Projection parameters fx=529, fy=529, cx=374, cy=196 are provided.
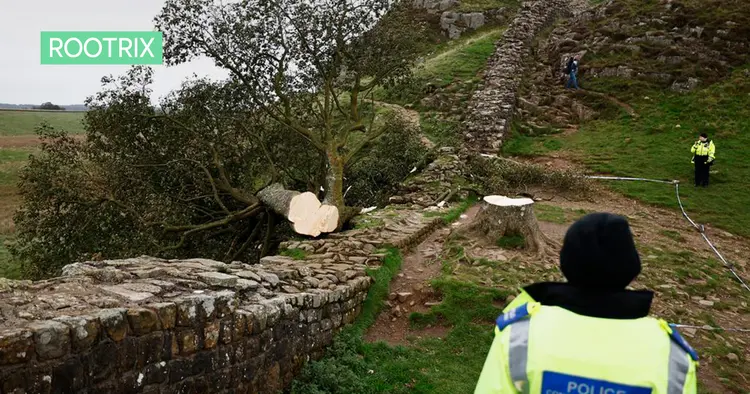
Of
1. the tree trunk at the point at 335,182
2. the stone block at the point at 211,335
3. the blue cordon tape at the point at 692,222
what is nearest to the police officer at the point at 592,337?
the stone block at the point at 211,335

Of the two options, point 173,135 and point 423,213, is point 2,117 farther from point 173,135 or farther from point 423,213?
point 423,213

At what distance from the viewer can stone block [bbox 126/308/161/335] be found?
14.4ft

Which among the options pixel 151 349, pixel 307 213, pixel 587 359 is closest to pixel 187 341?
pixel 151 349

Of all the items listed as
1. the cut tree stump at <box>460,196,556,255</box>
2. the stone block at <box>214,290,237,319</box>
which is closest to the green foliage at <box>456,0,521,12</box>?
the cut tree stump at <box>460,196,556,255</box>

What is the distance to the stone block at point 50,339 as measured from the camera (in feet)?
12.2

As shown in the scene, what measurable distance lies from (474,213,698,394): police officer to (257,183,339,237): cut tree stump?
8977 millimetres

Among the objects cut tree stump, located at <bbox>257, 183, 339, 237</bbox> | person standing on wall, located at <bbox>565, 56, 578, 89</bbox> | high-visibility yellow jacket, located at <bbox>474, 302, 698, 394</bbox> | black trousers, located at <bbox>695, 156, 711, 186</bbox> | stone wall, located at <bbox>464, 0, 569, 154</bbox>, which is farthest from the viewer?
person standing on wall, located at <bbox>565, 56, 578, 89</bbox>

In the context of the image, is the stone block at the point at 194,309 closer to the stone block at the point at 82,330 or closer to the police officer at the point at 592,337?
the stone block at the point at 82,330

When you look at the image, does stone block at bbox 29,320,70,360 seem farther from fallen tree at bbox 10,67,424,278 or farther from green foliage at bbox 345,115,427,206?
green foliage at bbox 345,115,427,206

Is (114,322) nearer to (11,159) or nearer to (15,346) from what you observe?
(15,346)

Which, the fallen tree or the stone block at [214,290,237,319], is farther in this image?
the fallen tree

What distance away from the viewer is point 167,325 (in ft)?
15.4

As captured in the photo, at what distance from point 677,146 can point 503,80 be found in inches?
343

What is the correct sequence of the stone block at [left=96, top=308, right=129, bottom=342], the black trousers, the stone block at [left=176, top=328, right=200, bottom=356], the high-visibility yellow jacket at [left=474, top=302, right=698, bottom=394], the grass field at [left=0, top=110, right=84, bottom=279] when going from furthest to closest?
the grass field at [left=0, top=110, right=84, bottom=279] → the black trousers → the stone block at [left=176, top=328, right=200, bottom=356] → the stone block at [left=96, top=308, right=129, bottom=342] → the high-visibility yellow jacket at [left=474, top=302, right=698, bottom=394]
